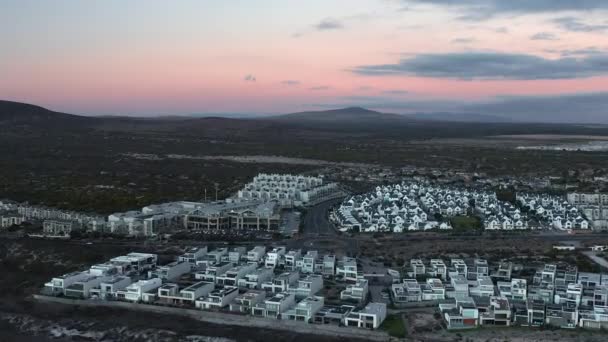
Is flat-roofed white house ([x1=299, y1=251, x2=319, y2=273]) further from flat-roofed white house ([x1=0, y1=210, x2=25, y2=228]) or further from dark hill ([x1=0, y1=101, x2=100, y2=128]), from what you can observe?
dark hill ([x1=0, y1=101, x2=100, y2=128])

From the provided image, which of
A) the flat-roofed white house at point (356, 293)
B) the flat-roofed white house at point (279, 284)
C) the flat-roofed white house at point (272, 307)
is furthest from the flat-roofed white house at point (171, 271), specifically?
the flat-roofed white house at point (356, 293)

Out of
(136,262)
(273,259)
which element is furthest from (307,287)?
(136,262)

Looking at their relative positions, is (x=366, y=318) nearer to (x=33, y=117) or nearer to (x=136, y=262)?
(x=136, y=262)

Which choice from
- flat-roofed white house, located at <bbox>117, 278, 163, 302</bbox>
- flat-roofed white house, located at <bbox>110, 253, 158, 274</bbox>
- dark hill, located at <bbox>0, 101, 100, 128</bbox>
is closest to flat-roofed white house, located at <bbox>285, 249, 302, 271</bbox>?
flat-roofed white house, located at <bbox>110, 253, 158, 274</bbox>

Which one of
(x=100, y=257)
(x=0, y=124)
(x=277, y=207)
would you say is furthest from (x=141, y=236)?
(x=0, y=124)

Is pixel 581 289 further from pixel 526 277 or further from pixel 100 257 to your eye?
pixel 100 257

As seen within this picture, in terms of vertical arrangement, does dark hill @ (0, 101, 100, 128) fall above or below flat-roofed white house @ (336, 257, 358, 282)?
above
